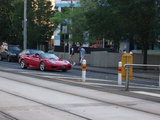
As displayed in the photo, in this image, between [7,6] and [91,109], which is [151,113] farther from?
[7,6]

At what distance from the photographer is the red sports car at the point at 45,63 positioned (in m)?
21.7

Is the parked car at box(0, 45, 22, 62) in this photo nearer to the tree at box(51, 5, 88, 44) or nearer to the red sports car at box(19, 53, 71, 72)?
the tree at box(51, 5, 88, 44)

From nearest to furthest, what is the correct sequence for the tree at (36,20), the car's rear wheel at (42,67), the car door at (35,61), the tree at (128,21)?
the car's rear wheel at (42,67), the car door at (35,61), the tree at (128,21), the tree at (36,20)

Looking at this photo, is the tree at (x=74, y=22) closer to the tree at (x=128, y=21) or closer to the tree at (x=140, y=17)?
the tree at (x=128, y=21)

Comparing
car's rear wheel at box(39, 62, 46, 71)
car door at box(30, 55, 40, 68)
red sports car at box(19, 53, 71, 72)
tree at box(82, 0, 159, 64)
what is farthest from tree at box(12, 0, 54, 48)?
car's rear wheel at box(39, 62, 46, 71)

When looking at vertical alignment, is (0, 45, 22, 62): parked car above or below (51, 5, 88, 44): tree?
below

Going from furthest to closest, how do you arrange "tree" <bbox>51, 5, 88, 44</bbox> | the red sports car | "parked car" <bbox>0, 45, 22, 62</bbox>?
1. "tree" <bbox>51, 5, 88, 44</bbox>
2. "parked car" <bbox>0, 45, 22, 62</bbox>
3. the red sports car

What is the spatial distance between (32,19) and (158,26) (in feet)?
69.0

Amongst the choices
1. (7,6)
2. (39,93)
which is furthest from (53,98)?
(7,6)

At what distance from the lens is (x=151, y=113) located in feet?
29.2

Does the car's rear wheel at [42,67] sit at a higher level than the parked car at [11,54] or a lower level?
lower

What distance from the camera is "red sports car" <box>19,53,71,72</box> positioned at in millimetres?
21703

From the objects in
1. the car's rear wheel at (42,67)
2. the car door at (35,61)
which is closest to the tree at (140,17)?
the car door at (35,61)

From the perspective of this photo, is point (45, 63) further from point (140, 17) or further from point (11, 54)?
point (11, 54)
